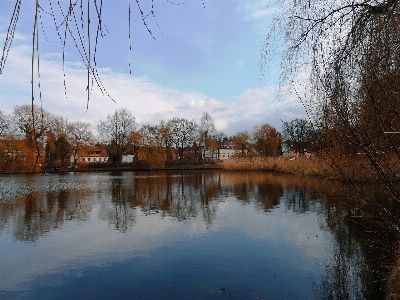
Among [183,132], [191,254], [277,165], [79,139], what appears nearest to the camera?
[191,254]

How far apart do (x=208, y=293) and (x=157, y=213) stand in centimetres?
703

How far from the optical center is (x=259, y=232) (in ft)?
29.7

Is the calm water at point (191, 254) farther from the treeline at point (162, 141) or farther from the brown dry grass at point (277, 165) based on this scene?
the treeline at point (162, 141)

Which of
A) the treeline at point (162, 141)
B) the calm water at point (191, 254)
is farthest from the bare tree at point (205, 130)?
the calm water at point (191, 254)

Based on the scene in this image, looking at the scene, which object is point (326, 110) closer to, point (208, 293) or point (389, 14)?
point (389, 14)

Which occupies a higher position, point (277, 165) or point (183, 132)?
point (183, 132)

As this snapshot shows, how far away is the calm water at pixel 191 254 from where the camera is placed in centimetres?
551

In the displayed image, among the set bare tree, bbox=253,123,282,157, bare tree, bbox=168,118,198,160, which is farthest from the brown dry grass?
bare tree, bbox=168,118,198,160

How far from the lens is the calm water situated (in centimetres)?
551

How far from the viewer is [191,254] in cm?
721

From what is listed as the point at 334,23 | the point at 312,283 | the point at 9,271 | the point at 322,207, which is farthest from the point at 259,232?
the point at 334,23

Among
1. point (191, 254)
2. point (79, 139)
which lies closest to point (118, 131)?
point (79, 139)

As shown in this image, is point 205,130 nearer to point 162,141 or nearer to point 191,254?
point 162,141

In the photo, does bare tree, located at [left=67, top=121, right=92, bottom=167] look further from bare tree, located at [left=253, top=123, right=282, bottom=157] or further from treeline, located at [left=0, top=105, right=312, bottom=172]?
bare tree, located at [left=253, top=123, right=282, bottom=157]
